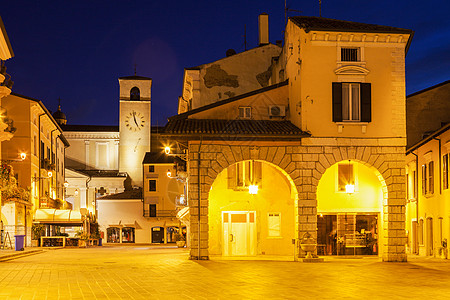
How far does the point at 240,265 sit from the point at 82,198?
58.9m

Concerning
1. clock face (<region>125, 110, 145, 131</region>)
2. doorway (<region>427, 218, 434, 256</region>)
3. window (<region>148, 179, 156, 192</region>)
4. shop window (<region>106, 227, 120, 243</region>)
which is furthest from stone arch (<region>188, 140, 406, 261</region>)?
clock face (<region>125, 110, 145, 131</region>)

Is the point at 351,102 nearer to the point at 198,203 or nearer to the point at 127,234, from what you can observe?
the point at 198,203

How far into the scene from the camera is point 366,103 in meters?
27.5

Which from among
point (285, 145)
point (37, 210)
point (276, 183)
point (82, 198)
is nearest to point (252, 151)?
point (285, 145)

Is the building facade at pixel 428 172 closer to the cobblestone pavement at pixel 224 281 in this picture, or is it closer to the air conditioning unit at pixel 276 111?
the cobblestone pavement at pixel 224 281

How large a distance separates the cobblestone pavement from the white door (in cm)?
637

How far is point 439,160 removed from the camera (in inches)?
1232

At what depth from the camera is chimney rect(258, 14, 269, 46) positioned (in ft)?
144

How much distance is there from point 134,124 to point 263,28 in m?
42.5

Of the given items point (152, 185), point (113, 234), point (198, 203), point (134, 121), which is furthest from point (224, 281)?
point (134, 121)

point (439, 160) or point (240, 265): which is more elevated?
point (439, 160)

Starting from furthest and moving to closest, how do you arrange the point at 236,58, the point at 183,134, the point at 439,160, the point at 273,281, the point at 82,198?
the point at 82,198 → the point at 236,58 → the point at 439,160 → the point at 183,134 → the point at 273,281

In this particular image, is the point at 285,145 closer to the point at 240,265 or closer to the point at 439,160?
the point at 240,265

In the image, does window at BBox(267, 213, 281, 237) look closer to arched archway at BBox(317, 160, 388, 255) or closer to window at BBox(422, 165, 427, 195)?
arched archway at BBox(317, 160, 388, 255)
